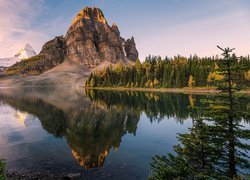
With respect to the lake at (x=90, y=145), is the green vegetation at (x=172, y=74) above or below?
above

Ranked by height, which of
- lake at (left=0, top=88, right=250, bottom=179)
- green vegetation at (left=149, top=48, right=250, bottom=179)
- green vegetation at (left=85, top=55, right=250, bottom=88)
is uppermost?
green vegetation at (left=85, top=55, right=250, bottom=88)

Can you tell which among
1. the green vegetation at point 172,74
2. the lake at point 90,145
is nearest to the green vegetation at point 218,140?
the lake at point 90,145

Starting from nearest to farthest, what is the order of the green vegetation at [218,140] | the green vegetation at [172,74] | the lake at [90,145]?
1. the green vegetation at [218,140]
2. the lake at [90,145]
3. the green vegetation at [172,74]

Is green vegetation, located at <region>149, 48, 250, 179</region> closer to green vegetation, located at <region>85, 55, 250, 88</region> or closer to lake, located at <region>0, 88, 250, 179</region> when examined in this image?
lake, located at <region>0, 88, 250, 179</region>

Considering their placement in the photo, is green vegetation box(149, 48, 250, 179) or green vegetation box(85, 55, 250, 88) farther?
green vegetation box(85, 55, 250, 88)

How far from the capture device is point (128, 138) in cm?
Result: 3712

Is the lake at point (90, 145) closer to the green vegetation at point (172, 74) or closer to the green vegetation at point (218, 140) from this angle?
the green vegetation at point (218, 140)

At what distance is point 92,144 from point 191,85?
123m

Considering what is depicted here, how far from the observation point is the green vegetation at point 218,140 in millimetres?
14055

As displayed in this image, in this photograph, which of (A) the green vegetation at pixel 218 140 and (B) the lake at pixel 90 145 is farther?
(B) the lake at pixel 90 145

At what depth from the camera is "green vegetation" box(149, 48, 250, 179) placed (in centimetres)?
1405

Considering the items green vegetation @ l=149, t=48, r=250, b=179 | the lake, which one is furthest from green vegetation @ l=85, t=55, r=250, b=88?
green vegetation @ l=149, t=48, r=250, b=179

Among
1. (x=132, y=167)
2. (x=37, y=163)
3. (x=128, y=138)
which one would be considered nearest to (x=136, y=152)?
(x=132, y=167)

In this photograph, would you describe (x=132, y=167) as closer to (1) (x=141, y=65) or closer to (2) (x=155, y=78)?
(2) (x=155, y=78)
